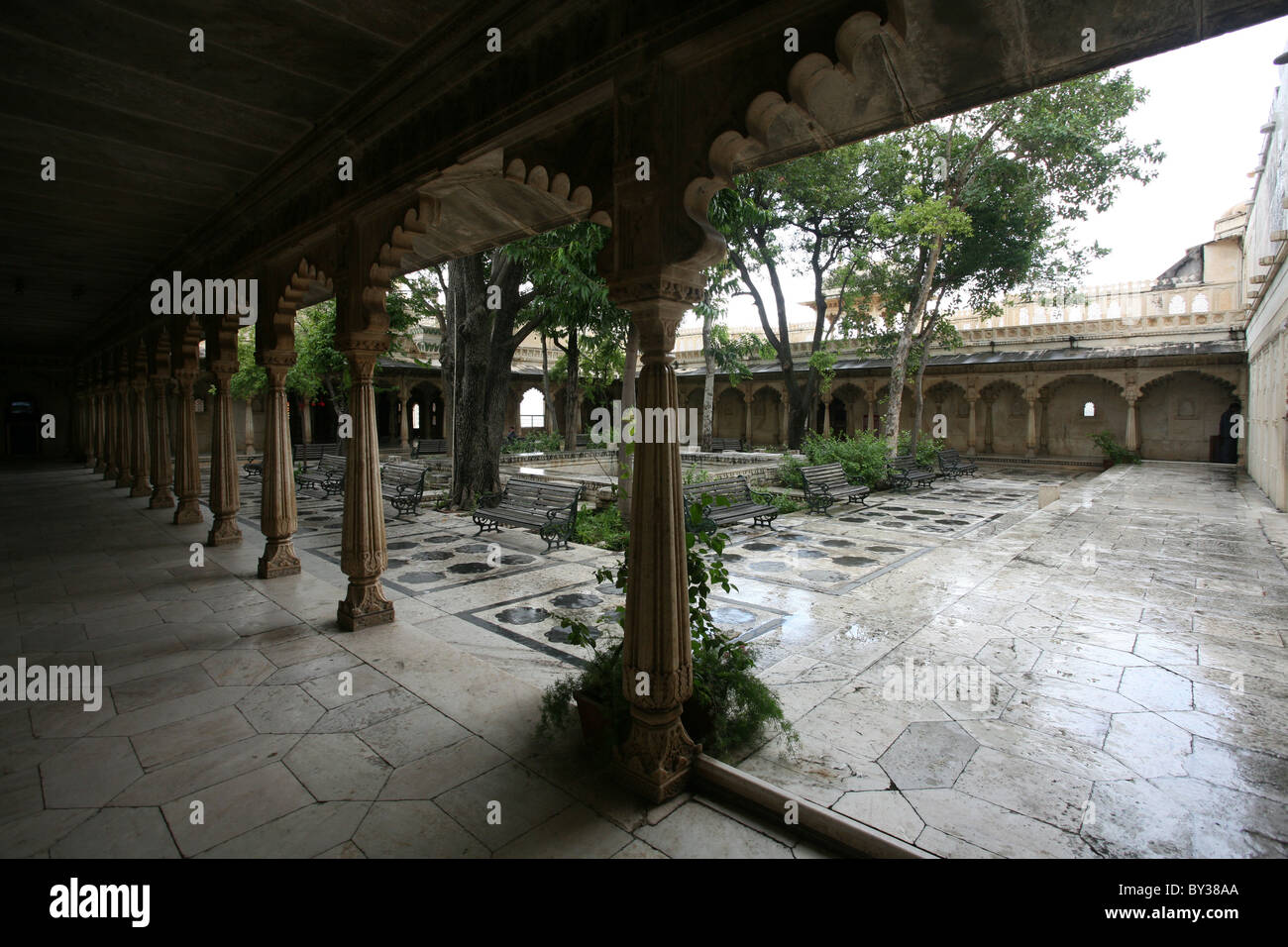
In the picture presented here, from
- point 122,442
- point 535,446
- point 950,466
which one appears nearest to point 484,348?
point 122,442

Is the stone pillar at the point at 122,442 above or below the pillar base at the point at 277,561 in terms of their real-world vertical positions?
above

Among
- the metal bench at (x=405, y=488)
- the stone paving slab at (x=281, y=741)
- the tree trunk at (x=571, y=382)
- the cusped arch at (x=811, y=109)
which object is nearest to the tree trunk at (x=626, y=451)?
the stone paving slab at (x=281, y=741)

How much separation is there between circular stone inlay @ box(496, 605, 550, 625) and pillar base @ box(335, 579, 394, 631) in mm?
1071

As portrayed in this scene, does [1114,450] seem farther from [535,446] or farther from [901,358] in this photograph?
[535,446]

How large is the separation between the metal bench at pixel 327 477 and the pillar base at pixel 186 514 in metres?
3.35

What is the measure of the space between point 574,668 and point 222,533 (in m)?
6.67

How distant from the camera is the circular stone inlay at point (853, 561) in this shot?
Answer: 8.70 m

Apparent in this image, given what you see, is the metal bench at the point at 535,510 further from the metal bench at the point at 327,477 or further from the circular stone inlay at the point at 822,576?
the metal bench at the point at 327,477

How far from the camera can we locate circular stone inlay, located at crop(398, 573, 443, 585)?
7574 mm

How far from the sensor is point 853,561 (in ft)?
29.1

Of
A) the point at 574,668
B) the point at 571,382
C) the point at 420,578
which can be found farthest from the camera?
the point at 571,382

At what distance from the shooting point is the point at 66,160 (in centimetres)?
525

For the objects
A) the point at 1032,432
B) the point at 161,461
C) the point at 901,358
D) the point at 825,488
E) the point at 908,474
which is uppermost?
the point at 901,358
